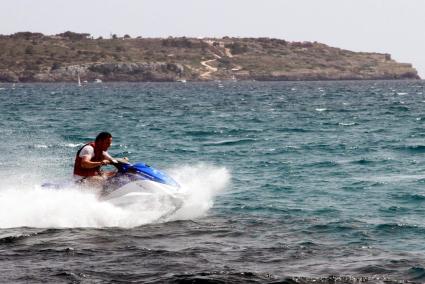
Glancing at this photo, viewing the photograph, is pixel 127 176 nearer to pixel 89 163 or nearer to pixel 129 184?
pixel 129 184

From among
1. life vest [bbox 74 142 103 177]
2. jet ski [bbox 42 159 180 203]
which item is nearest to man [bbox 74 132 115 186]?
life vest [bbox 74 142 103 177]

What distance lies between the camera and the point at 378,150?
33.7m

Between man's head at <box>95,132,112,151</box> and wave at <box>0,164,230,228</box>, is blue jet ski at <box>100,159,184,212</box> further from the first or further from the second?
man's head at <box>95,132,112,151</box>

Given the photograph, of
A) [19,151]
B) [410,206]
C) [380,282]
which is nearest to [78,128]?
[19,151]

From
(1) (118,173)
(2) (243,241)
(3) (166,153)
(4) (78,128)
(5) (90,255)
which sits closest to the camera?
(5) (90,255)

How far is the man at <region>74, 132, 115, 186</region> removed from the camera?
16.9 metres

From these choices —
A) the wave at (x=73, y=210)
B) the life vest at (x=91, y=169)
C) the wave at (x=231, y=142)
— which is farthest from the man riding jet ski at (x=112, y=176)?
the wave at (x=231, y=142)

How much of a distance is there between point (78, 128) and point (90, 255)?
1378 inches

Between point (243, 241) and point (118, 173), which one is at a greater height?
point (118, 173)

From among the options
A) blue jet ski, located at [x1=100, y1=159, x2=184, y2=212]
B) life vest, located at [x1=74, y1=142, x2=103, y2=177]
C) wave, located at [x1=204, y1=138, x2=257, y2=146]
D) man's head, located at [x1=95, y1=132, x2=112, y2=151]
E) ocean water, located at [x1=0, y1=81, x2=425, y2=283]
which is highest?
man's head, located at [x1=95, y1=132, x2=112, y2=151]

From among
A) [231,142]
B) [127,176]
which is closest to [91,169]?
[127,176]

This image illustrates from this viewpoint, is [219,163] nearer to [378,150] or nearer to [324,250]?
[378,150]

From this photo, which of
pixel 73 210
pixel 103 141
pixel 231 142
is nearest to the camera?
pixel 73 210

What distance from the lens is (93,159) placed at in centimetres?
1705
